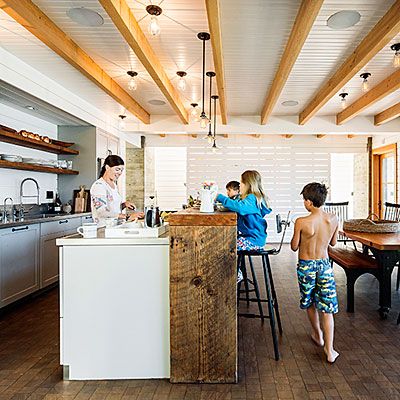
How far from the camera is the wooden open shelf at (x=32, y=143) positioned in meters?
4.25

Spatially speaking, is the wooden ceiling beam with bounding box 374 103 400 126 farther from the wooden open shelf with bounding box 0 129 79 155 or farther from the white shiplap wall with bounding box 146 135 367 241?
the wooden open shelf with bounding box 0 129 79 155

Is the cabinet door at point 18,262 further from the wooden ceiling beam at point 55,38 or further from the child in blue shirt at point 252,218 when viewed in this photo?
the child in blue shirt at point 252,218

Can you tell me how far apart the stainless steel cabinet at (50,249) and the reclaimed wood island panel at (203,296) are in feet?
8.82

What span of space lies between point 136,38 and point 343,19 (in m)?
1.84

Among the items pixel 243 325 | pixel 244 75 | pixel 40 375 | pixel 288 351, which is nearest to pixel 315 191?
pixel 288 351

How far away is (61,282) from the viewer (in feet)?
7.66

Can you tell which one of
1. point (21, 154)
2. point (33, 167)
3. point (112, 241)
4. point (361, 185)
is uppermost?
point (21, 154)

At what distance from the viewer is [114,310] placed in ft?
7.66

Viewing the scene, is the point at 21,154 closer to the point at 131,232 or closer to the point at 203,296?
the point at 131,232

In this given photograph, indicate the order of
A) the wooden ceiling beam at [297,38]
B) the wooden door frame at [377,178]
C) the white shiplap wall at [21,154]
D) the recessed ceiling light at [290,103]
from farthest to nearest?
the wooden door frame at [377,178]
the recessed ceiling light at [290,103]
the white shiplap wall at [21,154]
the wooden ceiling beam at [297,38]

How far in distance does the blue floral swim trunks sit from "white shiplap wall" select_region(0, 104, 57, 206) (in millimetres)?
3798

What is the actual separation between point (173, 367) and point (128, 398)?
0.31 meters

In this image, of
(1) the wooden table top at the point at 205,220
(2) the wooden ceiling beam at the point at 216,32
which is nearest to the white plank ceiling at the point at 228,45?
(2) the wooden ceiling beam at the point at 216,32

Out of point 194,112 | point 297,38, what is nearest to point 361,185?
point 194,112
